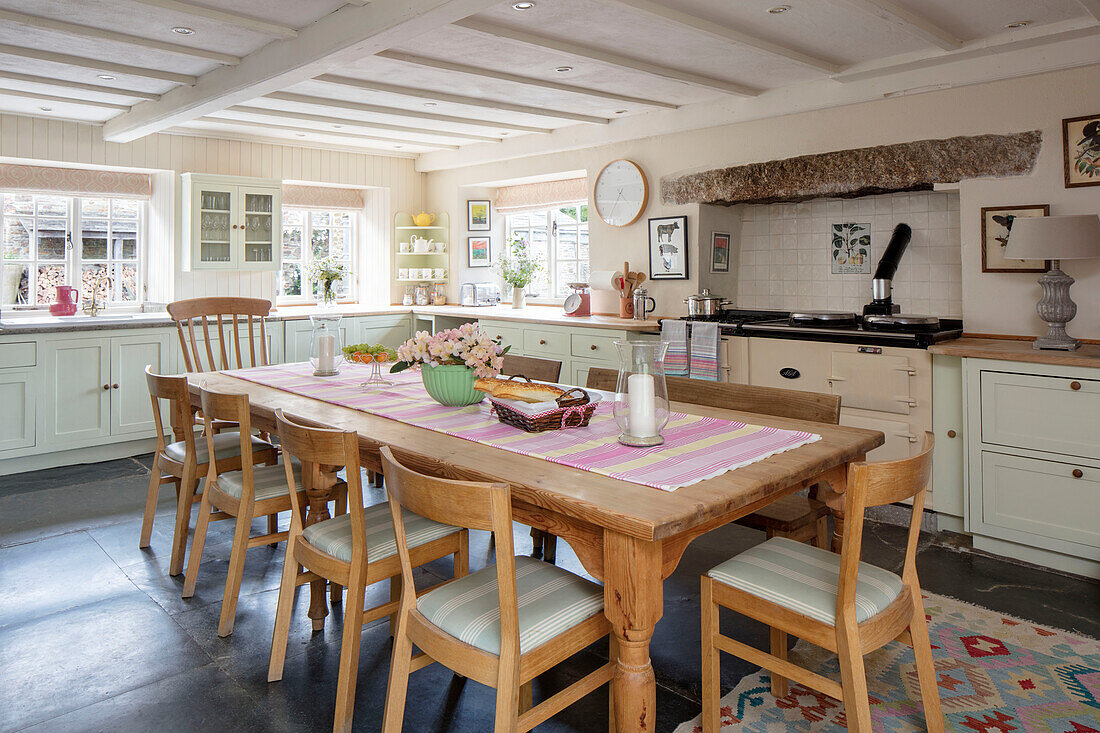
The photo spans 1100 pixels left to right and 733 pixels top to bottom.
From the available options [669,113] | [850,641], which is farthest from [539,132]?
[850,641]

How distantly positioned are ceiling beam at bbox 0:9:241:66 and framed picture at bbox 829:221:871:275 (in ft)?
11.9

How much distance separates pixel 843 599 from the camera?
170 cm

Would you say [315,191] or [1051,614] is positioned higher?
[315,191]

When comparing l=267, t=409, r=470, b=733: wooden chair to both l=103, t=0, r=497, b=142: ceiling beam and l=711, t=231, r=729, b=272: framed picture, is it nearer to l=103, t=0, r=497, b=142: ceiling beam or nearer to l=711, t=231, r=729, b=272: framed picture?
l=103, t=0, r=497, b=142: ceiling beam

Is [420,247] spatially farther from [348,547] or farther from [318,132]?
[348,547]

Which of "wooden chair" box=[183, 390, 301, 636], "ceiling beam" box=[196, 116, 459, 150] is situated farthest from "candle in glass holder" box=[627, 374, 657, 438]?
"ceiling beam" box=[196, 116, 459, 150]

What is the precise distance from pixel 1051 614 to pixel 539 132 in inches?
185

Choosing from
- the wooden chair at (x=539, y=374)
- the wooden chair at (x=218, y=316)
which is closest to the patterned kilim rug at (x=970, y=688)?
the wooden chair at (x=539, y=374)

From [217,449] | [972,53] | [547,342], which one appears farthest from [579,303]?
[217,449]

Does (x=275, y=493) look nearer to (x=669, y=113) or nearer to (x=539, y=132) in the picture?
(x=669, y=113)

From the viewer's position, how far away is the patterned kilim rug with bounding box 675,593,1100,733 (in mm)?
2098

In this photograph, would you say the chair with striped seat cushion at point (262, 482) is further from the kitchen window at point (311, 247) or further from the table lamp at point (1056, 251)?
the kitchen window at point (311, 247)

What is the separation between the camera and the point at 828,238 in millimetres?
4797

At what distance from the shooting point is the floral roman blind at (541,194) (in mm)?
6352
